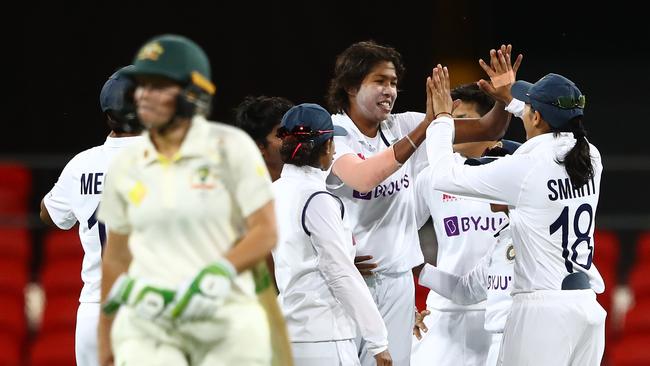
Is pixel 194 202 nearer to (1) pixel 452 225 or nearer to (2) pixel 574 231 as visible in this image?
(2) pixel 574 231

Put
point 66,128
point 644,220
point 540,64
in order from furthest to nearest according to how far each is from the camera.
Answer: point 540,64 → point 66,128 → point 644,220

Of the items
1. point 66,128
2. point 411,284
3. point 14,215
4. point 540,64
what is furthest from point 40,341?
point 540,64

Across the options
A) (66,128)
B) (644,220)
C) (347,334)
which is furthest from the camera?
(66,128)

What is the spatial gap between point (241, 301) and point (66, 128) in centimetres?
712

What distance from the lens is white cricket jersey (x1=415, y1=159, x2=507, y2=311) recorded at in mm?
6203

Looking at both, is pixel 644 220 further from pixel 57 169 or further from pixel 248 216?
pixel 248 216

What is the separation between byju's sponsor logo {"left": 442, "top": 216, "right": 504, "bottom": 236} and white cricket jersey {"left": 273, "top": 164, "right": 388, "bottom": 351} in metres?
1.35

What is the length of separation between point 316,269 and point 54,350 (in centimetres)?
436

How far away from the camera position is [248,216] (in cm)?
349

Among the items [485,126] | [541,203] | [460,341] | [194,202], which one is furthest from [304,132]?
[460,341]

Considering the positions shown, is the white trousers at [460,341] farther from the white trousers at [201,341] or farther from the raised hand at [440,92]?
the white trousers at [201,341]

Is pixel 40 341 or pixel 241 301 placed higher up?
pixel 241 301

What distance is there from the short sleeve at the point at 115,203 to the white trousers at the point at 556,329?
Answer: 2.15 m

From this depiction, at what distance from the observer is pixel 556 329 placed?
5082 millimetres
